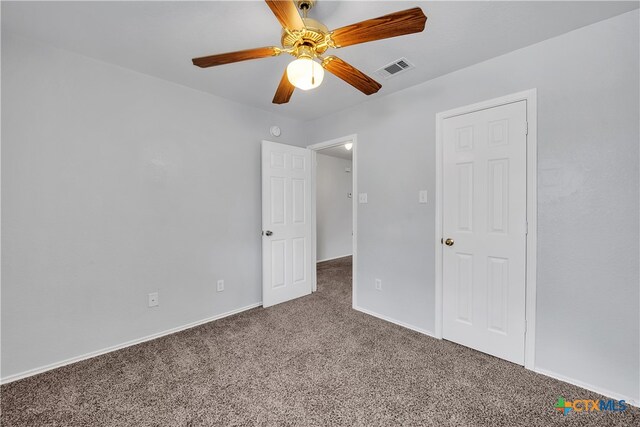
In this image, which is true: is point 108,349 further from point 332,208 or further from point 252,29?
point 332,208

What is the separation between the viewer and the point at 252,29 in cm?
177

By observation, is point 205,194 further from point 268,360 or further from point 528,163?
point 528,163

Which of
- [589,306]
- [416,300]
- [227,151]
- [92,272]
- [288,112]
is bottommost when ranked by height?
[416,300]

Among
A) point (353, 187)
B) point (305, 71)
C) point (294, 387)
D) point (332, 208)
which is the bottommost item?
point (294, 387)

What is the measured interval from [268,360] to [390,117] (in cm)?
255

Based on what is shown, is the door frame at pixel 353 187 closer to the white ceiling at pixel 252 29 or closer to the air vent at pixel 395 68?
the air vent at pixel 395 68

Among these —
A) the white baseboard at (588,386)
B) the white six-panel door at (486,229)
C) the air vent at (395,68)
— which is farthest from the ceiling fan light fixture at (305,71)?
the white baseboard at (588,386)

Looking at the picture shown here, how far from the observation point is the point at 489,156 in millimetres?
2152

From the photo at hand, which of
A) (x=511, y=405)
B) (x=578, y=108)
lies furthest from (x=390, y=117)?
(x=511, y=405)

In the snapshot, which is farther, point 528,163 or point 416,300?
point 416,300

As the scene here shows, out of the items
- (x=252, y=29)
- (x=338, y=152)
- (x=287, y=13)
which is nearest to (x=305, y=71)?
(x=287, y=13)

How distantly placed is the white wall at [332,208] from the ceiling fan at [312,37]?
425cm

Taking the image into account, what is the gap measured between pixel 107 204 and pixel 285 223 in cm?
178

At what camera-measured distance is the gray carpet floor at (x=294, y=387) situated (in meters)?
1.53
